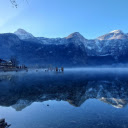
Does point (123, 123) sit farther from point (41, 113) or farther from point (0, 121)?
point (0, 121)

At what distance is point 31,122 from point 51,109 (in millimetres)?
4844

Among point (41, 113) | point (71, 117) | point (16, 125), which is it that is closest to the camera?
point (16, 125)

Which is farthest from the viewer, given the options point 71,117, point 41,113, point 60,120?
point 41,113

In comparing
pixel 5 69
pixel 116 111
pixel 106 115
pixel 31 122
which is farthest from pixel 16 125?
pixel 5 69

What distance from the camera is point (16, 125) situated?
1291cm

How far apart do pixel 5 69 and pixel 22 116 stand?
331ft

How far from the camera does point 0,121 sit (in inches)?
474

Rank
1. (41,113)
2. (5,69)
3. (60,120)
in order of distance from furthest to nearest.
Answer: (5,69), (41,113), (60,120)

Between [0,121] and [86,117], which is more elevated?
[0,121]

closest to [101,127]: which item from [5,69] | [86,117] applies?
[86,117]

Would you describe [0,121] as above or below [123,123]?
above

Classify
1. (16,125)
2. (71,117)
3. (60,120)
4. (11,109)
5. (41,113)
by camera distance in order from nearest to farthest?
(16,125), (60,120), (71,117), (41,113), (11,109)

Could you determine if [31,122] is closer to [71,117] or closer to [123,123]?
[71,117]

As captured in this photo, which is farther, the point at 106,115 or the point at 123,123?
the point at 106,115
